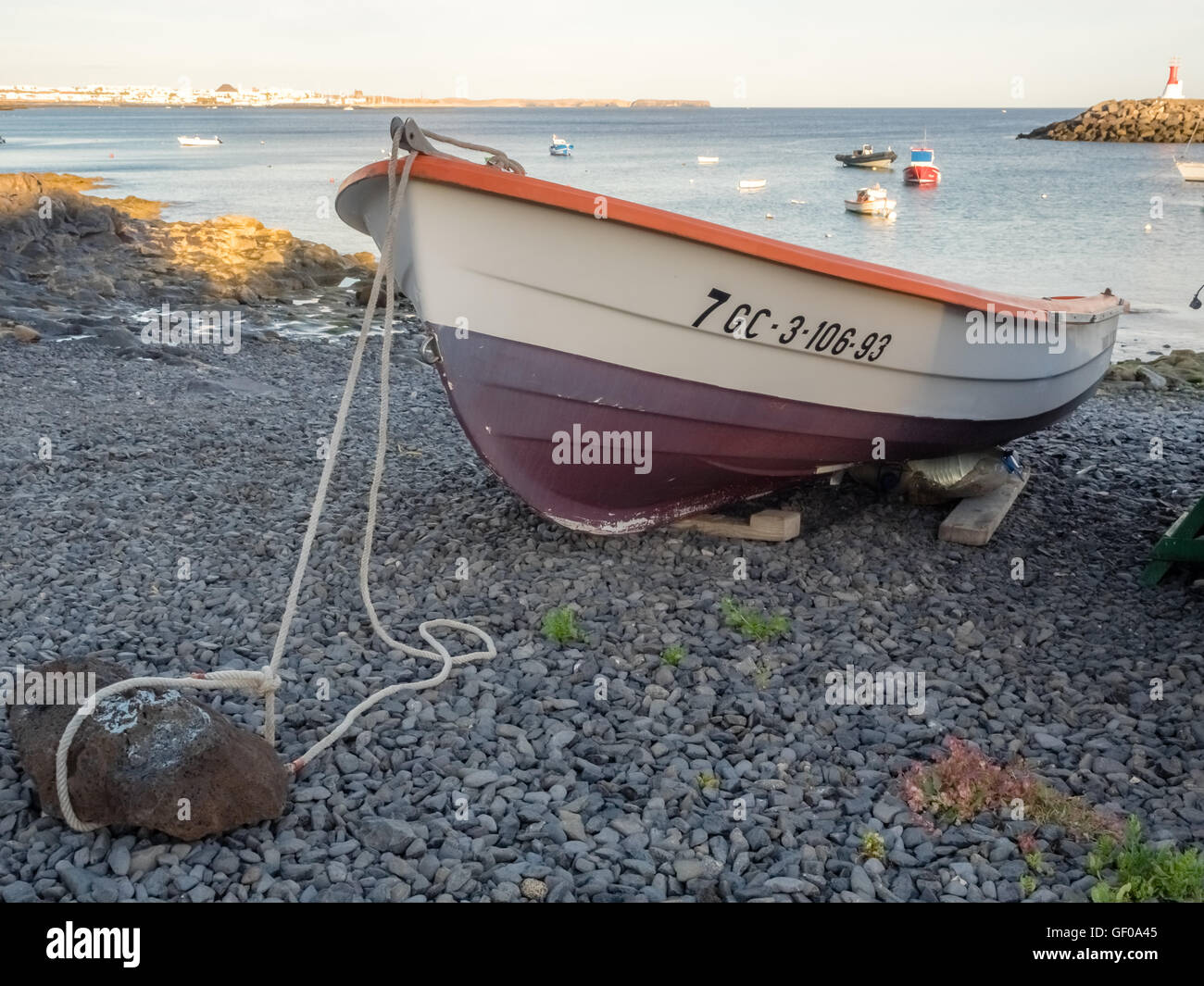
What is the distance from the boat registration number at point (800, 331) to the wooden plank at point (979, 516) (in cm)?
100

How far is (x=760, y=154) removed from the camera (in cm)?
7644

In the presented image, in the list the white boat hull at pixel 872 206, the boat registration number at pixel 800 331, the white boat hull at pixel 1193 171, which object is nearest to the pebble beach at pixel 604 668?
the boat registration number at pixel 800 331

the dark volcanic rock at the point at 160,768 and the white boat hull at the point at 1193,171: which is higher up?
the white boat hull at the point at 1193,171

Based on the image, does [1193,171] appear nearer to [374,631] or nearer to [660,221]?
[660,221]

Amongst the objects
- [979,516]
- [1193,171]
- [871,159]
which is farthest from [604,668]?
[871,159]

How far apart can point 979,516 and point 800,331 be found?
155cm

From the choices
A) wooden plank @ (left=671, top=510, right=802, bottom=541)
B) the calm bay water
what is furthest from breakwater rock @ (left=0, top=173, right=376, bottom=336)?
wooden plank @ (left=671, top=510, right=802, bottom=541)

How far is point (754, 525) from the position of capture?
17.9 ft

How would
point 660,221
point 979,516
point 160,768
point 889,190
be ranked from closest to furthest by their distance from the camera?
1. point 160,768
2. point 660,221
3. point 979,516
4. point 889,190

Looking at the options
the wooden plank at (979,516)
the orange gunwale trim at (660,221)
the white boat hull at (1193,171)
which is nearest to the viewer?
the orange gunwale trim at (660,221)

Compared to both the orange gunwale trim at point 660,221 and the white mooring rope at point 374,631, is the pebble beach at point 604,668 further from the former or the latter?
the orange gunwale trim at point 660,221

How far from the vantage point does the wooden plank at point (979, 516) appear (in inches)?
212

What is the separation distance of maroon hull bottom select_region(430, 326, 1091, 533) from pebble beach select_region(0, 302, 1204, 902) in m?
0.28

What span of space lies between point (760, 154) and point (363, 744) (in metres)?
78.1
